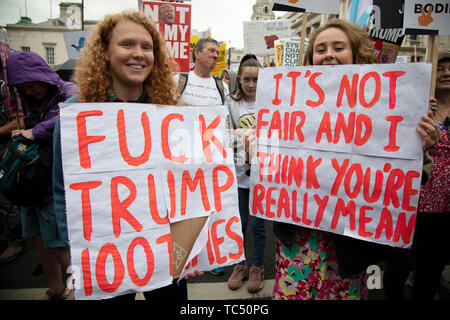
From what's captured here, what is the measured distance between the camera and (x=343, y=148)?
53.6 inches

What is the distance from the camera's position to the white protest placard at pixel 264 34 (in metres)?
6.45

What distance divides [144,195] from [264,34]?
6419 millimetres

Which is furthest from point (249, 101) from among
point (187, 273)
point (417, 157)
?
point (187, 273)

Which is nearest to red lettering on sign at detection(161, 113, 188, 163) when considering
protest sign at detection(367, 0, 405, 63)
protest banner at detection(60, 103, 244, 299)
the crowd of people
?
protest banner at detection(60, 103, 244, 299)

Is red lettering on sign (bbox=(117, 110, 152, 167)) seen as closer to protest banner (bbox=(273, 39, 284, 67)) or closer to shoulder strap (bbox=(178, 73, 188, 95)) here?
shoulder strap (bbox=(178, 73, 188, 95))

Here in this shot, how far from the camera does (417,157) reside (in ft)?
4.09

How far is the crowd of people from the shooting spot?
1.33m

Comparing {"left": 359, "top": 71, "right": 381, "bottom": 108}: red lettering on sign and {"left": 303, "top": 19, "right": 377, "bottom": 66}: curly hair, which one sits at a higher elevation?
{"left": 303, "top": 19, "right": 377, "bottom": 66}: curly hair

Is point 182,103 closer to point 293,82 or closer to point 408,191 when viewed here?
point 293,82

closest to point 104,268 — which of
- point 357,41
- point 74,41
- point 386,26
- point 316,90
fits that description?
point 316,90

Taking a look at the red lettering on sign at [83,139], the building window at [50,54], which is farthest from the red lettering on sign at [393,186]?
the building window at [50,54]

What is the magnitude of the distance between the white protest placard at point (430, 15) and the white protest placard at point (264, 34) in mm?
5163

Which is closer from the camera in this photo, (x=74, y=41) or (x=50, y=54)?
(x=74, y=41)

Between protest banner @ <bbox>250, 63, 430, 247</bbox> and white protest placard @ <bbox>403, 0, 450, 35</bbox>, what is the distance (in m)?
0.52
